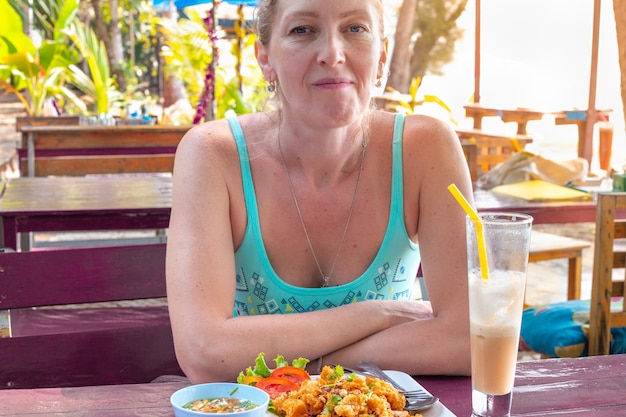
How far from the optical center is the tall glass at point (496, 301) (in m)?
1.08

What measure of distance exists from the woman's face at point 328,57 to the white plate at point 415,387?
23.9 inches

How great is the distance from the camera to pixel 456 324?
5.41ft

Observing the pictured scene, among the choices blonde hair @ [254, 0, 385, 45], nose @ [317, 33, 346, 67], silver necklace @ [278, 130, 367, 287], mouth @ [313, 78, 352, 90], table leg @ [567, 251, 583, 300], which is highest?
blonde hair @ [254, 0, 385, 45]

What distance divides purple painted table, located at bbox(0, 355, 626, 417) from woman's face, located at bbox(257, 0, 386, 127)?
63cm

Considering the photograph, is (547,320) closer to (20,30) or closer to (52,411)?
(52,411)

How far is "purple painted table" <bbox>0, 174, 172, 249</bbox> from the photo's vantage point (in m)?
3.24

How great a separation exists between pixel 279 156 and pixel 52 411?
35.7 inches

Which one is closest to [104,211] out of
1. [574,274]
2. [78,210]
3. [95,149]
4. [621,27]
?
[78,210]

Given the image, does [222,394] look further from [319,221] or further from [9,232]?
[9,232]

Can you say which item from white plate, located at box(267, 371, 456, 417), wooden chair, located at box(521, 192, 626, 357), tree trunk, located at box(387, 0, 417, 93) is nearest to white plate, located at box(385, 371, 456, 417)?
white plate, located at box(267, 371, 456, 417)

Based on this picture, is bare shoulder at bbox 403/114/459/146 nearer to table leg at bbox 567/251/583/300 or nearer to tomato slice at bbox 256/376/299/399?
tomato slice at bbox 256/376/299/399

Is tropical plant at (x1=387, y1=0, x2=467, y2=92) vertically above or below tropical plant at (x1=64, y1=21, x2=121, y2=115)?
above

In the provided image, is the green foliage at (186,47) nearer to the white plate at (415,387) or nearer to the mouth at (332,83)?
the mouth at (332,83)

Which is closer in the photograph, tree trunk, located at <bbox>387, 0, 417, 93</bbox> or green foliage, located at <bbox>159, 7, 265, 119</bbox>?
green foliage, located at <bbox>159, 7, 265, 119</bbox>
